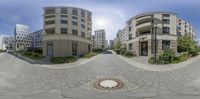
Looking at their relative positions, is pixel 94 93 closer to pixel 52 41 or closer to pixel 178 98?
pixel 178 98

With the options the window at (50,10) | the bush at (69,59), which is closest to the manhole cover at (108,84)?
the bush at (69,59)

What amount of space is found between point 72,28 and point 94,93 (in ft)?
14.0

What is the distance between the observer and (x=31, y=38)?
28.7 feet

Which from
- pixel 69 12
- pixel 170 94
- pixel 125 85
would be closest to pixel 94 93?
pixel 125 85

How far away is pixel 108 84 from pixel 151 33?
19815mm

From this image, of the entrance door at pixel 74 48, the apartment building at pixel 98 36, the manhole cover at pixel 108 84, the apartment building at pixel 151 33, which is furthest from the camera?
the apartment building at pixel 151 33

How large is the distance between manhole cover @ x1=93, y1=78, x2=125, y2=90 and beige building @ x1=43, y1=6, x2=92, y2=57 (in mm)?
2345

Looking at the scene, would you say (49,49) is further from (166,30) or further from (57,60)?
(166,30)

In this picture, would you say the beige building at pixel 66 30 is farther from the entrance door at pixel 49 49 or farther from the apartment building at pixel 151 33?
the apartment building at pixel 151 33

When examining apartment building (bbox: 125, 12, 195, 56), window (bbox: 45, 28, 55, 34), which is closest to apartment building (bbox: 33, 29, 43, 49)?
window (bbox: 45, 28, 55, 34)

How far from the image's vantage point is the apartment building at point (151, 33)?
24.0m

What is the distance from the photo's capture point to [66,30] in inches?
381

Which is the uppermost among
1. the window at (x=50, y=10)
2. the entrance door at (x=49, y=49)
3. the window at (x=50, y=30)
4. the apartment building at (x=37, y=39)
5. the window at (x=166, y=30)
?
the window at (x=166, y=30)

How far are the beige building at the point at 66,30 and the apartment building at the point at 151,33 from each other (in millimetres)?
13790
